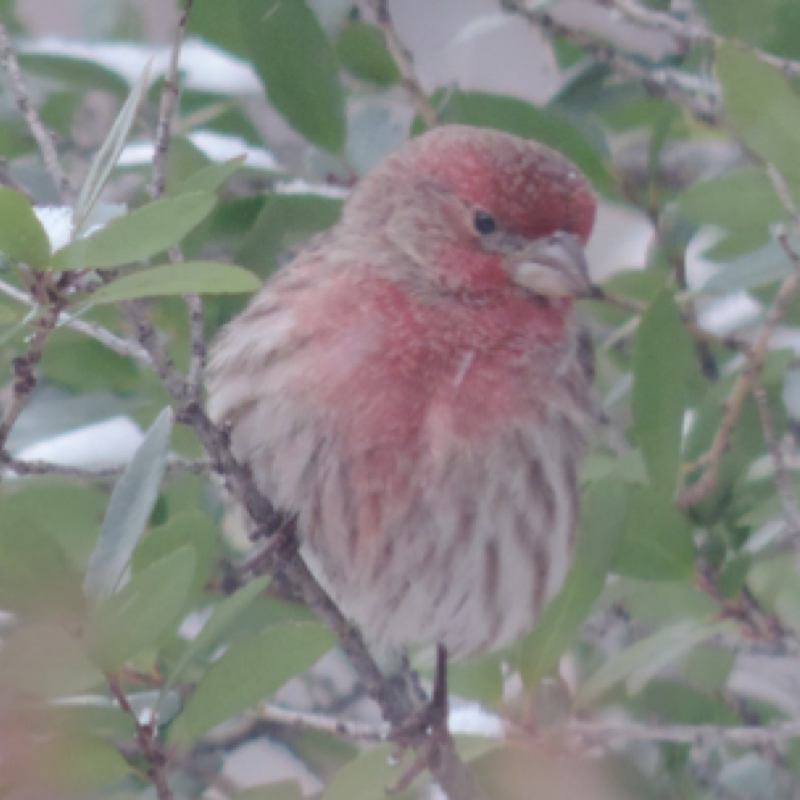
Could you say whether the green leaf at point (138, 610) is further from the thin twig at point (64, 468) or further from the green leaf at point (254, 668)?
the thin twig at point (64, 468)

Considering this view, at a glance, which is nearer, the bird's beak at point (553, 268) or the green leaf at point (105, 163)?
the green leaf at point (105, 163)

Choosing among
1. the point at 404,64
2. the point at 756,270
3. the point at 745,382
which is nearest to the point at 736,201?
the point at 756,270

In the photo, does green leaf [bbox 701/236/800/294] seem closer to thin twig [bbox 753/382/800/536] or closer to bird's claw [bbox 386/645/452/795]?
thin twig [bbox 753/382/800/536]

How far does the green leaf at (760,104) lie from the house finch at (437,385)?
481 millimetres

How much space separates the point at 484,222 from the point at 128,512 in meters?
1.02

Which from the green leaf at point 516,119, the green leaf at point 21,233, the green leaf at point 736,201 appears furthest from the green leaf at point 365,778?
the green leaf at point 516,119

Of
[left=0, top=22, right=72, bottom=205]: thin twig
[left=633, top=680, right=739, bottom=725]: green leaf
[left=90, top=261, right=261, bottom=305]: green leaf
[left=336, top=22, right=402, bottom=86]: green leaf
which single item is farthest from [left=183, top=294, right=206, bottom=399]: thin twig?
[left=633, top=680, right=739, bottom=725]: green leaf

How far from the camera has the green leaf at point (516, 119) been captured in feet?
8.41

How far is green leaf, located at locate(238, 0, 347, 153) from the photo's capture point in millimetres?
2238

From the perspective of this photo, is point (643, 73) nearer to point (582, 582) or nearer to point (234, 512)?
point (582, 582)

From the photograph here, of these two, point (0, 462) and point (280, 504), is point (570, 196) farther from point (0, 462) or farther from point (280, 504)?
point (0, 462)

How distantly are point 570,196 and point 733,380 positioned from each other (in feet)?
1.49

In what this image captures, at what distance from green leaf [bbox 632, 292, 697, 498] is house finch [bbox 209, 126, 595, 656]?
0.23m

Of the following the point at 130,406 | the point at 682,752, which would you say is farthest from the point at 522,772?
the point at 130,406
